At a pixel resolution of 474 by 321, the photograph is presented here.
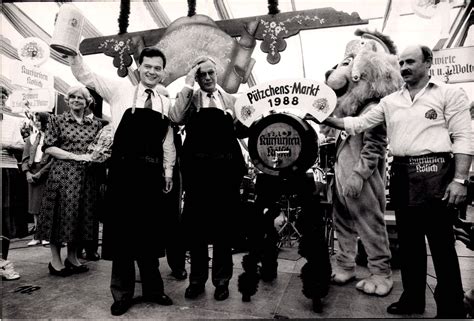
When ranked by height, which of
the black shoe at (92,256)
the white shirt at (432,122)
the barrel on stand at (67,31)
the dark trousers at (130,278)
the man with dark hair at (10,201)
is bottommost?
the black shoe at (92,256)

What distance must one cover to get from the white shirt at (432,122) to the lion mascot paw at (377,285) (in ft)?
3.64

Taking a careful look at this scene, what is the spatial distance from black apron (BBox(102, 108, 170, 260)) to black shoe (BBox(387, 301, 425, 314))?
166 centimetres

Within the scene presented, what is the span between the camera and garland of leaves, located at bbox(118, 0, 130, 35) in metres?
3.26

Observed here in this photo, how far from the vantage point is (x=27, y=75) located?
16.9ft

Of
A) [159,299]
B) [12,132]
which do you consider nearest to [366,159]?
[159,299]

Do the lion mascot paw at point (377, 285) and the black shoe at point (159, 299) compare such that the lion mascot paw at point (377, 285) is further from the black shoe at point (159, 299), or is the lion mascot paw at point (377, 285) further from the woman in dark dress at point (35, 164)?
the woman in dark dress at point (35, 164)

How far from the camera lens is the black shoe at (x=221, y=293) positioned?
7.95 ft

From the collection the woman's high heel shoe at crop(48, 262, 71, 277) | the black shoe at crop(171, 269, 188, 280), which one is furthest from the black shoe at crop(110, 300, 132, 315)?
the woman's high heel shoe at crop(48, 262, 71, 277)

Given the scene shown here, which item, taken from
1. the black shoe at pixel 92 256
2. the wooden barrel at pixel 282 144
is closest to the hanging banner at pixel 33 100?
the black shoe at pixel 92 256

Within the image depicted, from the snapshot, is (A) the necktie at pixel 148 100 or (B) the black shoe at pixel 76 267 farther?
(B) the black shoe at pixel 76 267

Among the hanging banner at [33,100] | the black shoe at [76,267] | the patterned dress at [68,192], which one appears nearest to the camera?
the patterned dress at [68,192]

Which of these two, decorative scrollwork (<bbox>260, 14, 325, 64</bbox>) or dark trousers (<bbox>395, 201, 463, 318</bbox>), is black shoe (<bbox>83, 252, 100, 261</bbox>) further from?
dark trousers (<bbox>395, 201, 463, 318</bbox>)

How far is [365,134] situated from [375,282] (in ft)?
3.98

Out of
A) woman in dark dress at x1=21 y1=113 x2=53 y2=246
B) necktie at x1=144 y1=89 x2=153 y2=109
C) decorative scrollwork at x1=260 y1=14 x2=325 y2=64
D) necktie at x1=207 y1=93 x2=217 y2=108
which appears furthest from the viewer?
woman in dark dress at x1=21 y1=113 x2=53 y2=246
